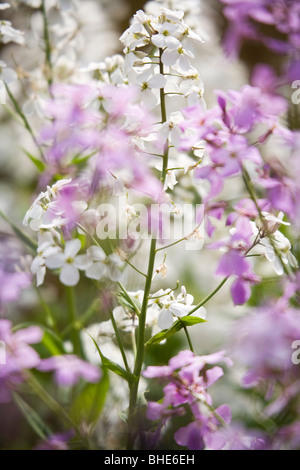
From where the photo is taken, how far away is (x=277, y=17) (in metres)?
0.42

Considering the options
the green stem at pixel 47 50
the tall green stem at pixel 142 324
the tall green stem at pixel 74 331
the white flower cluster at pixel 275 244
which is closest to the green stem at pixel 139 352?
the tall green stem at pixel 142 324

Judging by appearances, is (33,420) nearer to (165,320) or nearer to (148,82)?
(165,320)

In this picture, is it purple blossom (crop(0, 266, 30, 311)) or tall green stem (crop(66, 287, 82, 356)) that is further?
tall green stem (crop(66, 287, 82, 356))

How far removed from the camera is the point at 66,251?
1.64 ft

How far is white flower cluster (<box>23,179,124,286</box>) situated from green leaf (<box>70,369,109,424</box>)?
0.25 meters

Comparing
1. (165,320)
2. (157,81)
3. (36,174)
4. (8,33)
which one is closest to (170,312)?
(165,320)

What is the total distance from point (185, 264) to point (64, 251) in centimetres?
62

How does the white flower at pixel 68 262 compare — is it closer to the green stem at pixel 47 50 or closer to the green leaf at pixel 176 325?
the green leaf at pixel 176 325

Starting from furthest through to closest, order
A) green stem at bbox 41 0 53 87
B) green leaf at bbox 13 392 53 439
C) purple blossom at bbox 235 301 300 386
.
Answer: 1. green stem at bbox 41 0 53 87
2. green leaf at bbox 13 392 53 439
3. purple blossom at bbox 235 301 300 386

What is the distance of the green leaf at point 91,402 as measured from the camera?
73 centimetres

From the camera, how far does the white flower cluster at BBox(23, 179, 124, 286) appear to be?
1.63ft

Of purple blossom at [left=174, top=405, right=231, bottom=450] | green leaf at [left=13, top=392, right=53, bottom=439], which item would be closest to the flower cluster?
purple blossom at [left=174, top=405, right=231, bottom=450]

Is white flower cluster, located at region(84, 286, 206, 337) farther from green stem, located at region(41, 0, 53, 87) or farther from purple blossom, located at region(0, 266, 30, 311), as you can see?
green stem, located at region(41, 0, 53, 87)
